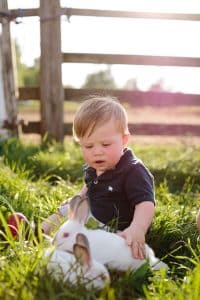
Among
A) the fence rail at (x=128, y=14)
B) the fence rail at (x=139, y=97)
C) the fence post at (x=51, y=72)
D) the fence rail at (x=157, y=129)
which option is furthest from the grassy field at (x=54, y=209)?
the fence rail at (x=128, y=14)

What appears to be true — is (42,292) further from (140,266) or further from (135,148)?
(135,148)

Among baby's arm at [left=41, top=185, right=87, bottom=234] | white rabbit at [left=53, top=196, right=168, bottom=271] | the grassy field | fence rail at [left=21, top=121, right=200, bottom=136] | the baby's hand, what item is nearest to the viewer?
the grassy field

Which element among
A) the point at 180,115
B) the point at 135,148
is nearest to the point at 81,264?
the point at 135,148

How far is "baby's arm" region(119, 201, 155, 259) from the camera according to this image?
225 centimetres

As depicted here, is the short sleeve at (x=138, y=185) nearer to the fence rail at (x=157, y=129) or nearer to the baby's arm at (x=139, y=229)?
the baby's arm at (x=139, y=229)

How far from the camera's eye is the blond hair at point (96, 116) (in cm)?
256

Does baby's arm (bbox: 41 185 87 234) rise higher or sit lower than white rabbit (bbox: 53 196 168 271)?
lower

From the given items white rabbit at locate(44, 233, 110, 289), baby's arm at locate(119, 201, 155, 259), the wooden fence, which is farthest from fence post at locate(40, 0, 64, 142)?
white rabbit at locate(44, 233, 110, 289)

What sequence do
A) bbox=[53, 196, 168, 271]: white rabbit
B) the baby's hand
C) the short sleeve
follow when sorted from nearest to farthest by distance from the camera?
bbox=[53, 196, 168, 271]: white rabbit < the baby's hand < the short sleeve

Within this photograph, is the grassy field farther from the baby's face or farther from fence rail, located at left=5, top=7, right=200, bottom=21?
fence rail, located at left=5, top=7, right=200, bottom=21

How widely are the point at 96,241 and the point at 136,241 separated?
0.19 meters

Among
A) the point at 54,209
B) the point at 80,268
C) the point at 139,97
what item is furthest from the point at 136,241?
the point at 139,97

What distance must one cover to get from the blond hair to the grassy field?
43cm

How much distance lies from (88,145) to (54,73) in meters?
3.28
